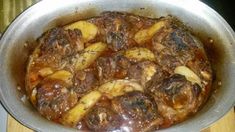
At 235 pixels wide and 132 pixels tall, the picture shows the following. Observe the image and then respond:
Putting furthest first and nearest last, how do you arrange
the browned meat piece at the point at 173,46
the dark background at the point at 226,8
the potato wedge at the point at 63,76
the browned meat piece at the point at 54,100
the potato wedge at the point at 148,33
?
1. the dark background at the point at 226,8
2. the potato wedge at the point at 148,33
3. the browned meat piece at the point at 173,46
4. the potato wedge at the point at 63,76
5. the browned meat piece at the point at 54,100

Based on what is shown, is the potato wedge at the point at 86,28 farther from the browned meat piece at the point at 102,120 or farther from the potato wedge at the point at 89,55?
the browned meat piece at the point at 102,120

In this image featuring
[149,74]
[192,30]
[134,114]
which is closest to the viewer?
[134,114]

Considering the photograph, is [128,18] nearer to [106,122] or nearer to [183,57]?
[183,57]

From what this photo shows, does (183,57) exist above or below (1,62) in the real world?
above

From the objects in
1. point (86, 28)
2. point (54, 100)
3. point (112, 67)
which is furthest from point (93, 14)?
point (54, 100)

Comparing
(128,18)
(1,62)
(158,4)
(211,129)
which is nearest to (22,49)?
(1,62)

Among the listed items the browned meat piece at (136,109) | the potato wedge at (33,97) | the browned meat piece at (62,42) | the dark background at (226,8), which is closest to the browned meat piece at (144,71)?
the browned meat piece at (136,109)
